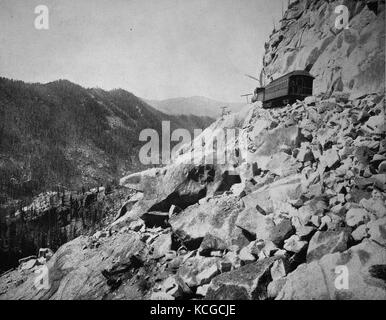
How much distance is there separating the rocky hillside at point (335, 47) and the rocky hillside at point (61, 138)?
78.0 metres

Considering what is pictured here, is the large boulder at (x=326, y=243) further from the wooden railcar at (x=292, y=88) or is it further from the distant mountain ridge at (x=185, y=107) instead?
the distant mountain ridge at (x=185, y=107)

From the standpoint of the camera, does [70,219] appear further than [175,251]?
Yes

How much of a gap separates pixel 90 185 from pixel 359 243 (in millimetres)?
88112

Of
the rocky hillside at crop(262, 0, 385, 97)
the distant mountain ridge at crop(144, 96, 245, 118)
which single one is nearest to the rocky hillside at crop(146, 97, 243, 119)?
the distant mountain ridge at crop(144, 96, 245, 118)

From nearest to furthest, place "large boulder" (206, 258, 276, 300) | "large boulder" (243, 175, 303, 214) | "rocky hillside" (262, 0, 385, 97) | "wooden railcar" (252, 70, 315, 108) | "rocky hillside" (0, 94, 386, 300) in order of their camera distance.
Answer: "rocky hillside" (0, 94, 386, 300)
"large boulder" (206, 258, 276, 300)
"large boulder" (243, 175, 303, 214)
"rocky hillside" (262, 0, 385, 97)
"wooden railcar" (252, 70, 315, 108)

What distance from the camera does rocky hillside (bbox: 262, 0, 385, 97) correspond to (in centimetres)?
1538

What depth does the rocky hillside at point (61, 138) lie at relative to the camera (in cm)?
8162

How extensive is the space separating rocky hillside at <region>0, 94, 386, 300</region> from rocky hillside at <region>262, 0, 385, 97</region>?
2352 millimetres

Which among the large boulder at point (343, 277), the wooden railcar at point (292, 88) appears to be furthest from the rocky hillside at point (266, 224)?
the wooden railcar at point (292, 88)

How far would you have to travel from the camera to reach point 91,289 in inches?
629

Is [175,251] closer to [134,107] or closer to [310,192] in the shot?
[310,192]

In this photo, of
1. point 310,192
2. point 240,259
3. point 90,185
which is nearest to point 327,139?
point 310,192

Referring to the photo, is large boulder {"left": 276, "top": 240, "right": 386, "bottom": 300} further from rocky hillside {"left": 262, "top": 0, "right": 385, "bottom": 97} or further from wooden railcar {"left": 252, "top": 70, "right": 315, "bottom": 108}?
wooden railcar {"left": 252, "top": 70, "right": 315, "bottom": 108}
